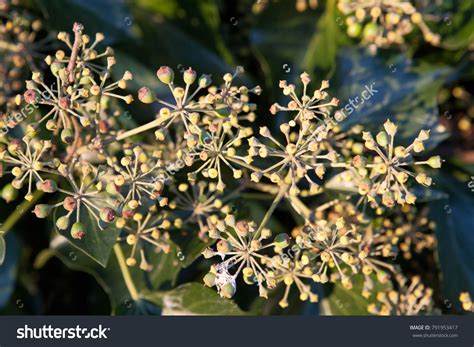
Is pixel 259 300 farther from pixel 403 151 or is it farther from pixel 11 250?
pixel 11 250

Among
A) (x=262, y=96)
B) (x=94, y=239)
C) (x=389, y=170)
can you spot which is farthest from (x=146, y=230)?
(x=262, y=96)

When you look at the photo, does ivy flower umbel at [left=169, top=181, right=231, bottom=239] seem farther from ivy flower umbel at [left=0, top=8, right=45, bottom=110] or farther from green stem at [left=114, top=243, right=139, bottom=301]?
ivy flower umbel at [left=0, top=8, right=45, bottom=110]

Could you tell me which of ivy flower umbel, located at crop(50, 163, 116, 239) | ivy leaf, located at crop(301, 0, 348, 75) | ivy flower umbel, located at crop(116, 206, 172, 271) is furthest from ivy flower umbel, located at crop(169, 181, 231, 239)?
ivy leaf, located at crop(301, 0, 348, 75)

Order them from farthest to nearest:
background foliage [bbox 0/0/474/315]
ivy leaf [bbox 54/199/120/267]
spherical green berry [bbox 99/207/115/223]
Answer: background foliage [bbox 0/0/474/315]
ivy leaf [bbox 54/199/120/267]
spherical green berry [bbox 99/207/115/223]

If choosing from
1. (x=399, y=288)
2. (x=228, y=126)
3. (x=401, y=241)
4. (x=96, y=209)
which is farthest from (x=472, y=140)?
(x=96, y=209)

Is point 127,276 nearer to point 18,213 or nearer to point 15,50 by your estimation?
point 18,213

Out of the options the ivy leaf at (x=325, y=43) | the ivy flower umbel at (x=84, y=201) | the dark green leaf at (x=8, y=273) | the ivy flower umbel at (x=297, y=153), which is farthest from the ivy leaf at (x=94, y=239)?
the ivy leaf at (x=325, y=43)
